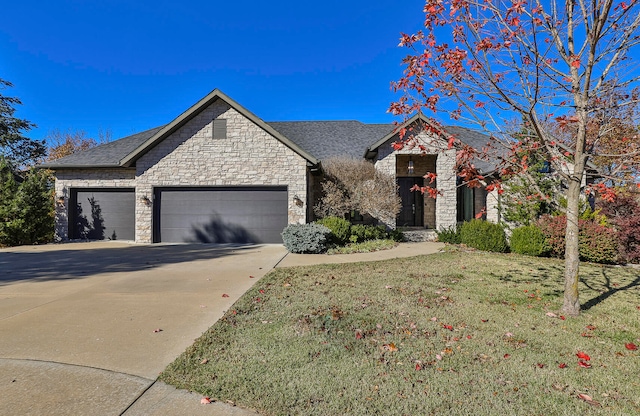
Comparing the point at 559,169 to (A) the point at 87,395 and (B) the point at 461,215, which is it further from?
(B) the point at 461,215

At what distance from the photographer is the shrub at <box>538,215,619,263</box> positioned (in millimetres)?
9078

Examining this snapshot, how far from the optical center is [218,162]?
12.9 metres

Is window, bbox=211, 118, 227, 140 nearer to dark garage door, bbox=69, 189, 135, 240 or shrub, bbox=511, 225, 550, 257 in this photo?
dark garage door, bbox=69, 189, 135, 240

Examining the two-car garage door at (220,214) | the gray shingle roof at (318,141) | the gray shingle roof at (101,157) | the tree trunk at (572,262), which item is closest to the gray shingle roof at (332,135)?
the gray shingle roof at (318,141)

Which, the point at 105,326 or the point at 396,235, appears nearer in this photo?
the point at 105,326

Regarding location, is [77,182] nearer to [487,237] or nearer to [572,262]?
[487,237]

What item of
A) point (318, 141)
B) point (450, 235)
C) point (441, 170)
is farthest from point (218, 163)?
point (450, 235)

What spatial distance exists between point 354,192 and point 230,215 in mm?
5079

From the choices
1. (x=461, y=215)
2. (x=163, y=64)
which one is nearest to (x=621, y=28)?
(x=461, y=215)

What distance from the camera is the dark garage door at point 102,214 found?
13.8 meters

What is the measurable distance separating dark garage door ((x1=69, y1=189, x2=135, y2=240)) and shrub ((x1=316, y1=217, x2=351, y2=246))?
28.3 ft

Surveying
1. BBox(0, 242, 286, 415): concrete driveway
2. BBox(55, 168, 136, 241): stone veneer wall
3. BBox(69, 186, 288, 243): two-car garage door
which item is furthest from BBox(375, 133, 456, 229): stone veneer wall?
BBox(55, 168, 136, 241): stone veneer wall

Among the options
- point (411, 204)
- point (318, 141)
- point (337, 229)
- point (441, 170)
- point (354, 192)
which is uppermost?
point (318, 141)

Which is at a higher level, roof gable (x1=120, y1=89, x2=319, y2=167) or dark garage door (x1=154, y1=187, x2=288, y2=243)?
roof gable (x1=120, y1=89, x2=319, y2=167)
